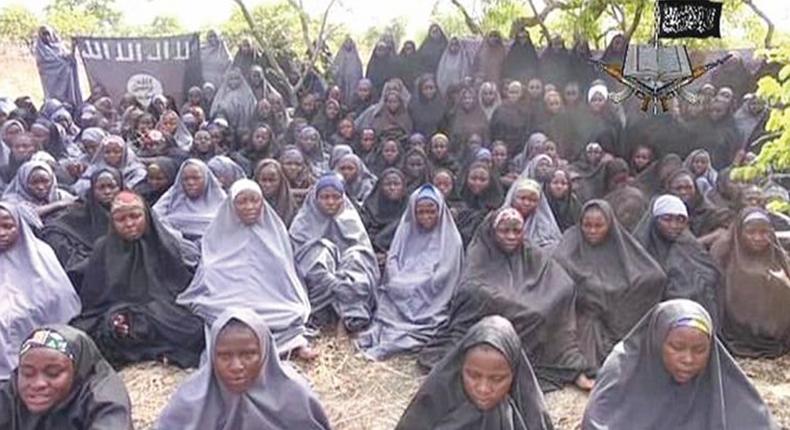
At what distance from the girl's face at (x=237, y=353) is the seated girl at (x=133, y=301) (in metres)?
1.65

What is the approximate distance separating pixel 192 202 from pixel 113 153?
1413mm

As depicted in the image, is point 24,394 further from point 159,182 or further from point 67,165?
point 67,165

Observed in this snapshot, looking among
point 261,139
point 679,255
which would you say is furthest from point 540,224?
point 261,139

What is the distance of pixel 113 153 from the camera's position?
6617 millimetres

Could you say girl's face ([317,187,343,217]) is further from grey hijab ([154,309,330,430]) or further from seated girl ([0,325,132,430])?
seated girl ([0,325,132,430])

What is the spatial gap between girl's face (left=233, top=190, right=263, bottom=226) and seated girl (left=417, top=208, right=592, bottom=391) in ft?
3.90

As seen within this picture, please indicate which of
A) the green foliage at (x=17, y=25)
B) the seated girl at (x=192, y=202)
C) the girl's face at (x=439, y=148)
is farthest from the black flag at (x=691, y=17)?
the green foliage at (x=17, y=25)

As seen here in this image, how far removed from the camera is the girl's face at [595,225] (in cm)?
436

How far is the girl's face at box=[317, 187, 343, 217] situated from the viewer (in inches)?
206

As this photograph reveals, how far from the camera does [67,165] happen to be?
→ 7133 millimetres

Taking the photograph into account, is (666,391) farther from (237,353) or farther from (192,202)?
(192,202)

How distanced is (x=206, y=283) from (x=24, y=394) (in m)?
1.88

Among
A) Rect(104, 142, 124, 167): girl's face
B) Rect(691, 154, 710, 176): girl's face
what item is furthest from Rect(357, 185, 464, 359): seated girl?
Rect(104, 142, 124, 167): girl's face

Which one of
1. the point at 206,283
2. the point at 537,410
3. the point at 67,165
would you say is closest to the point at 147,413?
the point at 206,283
